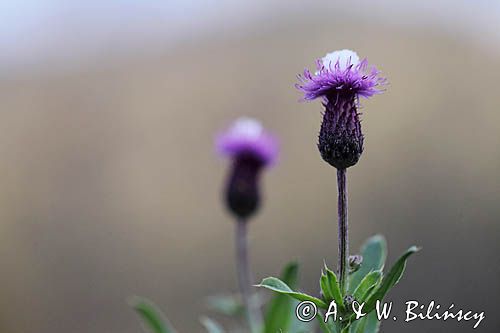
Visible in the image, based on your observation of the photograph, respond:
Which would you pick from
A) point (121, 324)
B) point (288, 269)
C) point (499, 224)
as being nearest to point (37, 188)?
point (121, 324)

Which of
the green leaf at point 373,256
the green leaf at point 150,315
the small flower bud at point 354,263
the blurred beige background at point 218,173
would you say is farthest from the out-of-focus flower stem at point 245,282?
the blurred beige background at point 218,173

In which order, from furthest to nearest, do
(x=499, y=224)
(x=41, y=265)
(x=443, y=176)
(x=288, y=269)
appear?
(x=41, y=265) → (x=443, y=176) → (x=499, y=224) → (x=288, y=269)

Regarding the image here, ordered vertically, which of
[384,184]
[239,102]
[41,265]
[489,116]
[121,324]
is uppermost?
[239,102]

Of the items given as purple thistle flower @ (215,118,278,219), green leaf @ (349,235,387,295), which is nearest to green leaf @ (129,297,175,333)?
green leaf @ (349,235,387,295)

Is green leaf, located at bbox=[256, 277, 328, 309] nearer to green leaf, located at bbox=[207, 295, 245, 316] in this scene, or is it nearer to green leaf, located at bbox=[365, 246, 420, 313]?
green leaf, located at bbox=[365, 246, 420, 313]

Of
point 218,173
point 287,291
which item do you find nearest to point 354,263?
point 287,291

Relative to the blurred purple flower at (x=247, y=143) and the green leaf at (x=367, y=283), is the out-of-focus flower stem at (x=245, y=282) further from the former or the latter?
the green leaf at (x=367, y=283)

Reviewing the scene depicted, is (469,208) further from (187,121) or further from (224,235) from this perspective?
(187,121)
